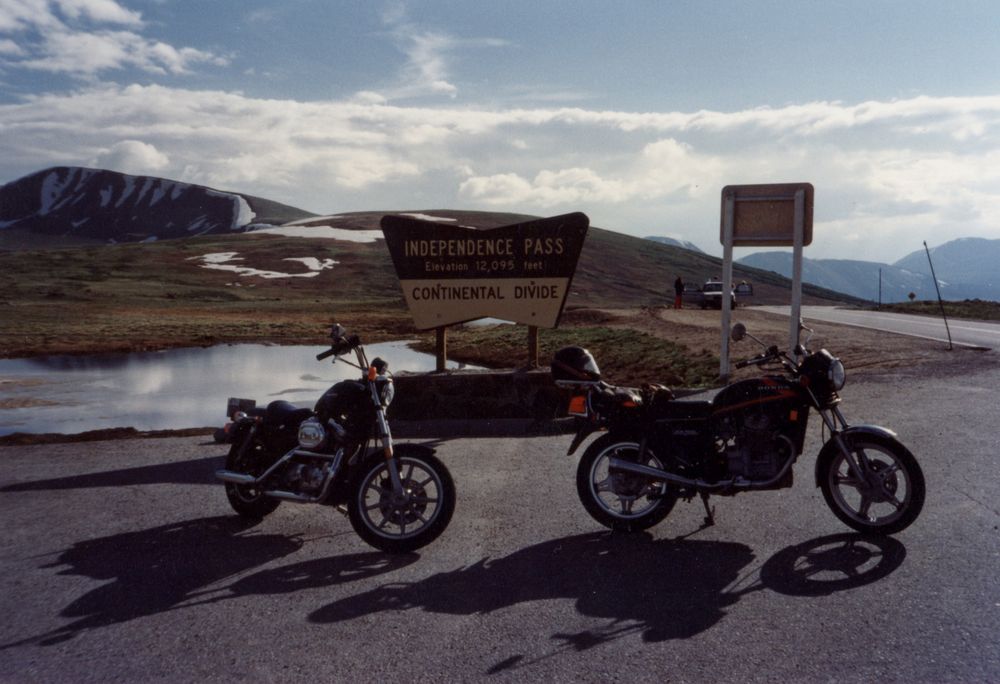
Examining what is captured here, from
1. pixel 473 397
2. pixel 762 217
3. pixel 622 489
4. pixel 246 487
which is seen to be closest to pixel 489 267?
pixel 473 397

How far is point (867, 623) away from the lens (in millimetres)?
4609

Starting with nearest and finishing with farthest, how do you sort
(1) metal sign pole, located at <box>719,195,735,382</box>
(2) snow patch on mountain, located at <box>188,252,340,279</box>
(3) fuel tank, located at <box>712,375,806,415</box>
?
(3) fuel tank, located at <box>712,375,806,415</box> < (1) metal sign pole, located at <box>719,195,735,382</box> < (2) snow patch on mountain, located at <box>188,252,340,279</box>

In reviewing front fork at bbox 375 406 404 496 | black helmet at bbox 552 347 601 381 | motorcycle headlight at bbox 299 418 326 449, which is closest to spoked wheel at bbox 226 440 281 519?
motorcycle headlight at bbox 299 418 326 449

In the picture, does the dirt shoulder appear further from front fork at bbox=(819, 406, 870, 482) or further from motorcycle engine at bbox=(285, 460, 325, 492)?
motorcycle engine at bbox=(285, 460, 325, 492)

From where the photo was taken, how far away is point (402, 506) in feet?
A: 19.6

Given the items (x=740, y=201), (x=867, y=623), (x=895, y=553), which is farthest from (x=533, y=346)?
(x=867, y=623)

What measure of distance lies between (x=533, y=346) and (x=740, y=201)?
4.60 meters

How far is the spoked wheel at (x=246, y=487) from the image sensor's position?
22.0 ft

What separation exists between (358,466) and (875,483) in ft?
12.8

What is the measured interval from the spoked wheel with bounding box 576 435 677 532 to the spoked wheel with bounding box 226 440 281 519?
2673 mm

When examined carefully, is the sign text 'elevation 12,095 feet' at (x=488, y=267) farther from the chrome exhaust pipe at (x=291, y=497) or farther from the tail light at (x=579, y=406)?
the chrome exhaust pipe at (x=291, y=497)

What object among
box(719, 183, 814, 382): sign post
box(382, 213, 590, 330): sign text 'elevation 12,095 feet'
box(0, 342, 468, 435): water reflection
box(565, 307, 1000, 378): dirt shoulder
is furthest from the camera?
box(565, 307, 1000, 378): dirt shoulder

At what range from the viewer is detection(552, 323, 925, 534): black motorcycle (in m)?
6.04

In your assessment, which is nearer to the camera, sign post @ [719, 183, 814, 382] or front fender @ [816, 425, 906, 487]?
front fender @ [816, 425, 906, 487]
